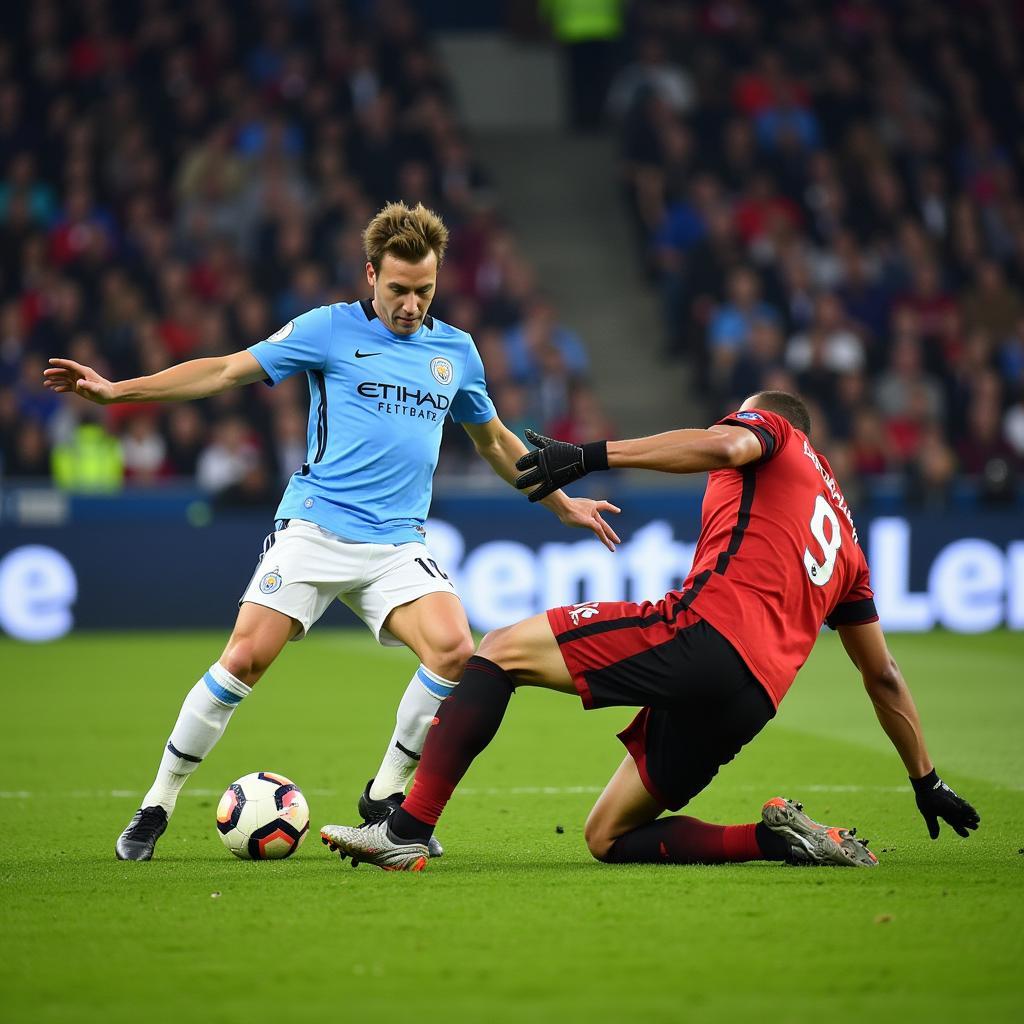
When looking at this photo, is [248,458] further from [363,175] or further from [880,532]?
[880,532]

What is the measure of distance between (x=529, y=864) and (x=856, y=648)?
1.34 m

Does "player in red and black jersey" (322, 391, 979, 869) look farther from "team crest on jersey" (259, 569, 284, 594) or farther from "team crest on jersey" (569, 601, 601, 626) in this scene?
"team crest on jersey" (259, 569, 284, 594)

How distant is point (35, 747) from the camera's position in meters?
8.92

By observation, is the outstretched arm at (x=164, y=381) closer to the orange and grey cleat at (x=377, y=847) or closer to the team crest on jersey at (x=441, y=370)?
the team crest on jersey at (x=441, y=370)

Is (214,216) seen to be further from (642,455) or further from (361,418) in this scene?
(642,455)

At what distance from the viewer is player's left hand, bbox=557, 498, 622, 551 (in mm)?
5672

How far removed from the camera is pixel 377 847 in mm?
5461

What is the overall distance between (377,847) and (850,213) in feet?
52.1

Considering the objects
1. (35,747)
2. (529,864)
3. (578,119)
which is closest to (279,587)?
(529,864)

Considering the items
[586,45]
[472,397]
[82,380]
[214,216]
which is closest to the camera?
[82,380]

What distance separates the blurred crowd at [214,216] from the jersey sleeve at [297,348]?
898 centimetres

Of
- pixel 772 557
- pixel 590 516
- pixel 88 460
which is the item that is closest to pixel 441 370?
pixel 590 516

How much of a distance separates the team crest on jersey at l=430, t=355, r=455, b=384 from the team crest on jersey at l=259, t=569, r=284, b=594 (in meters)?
0.93

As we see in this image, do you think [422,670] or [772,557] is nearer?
[772,557]
